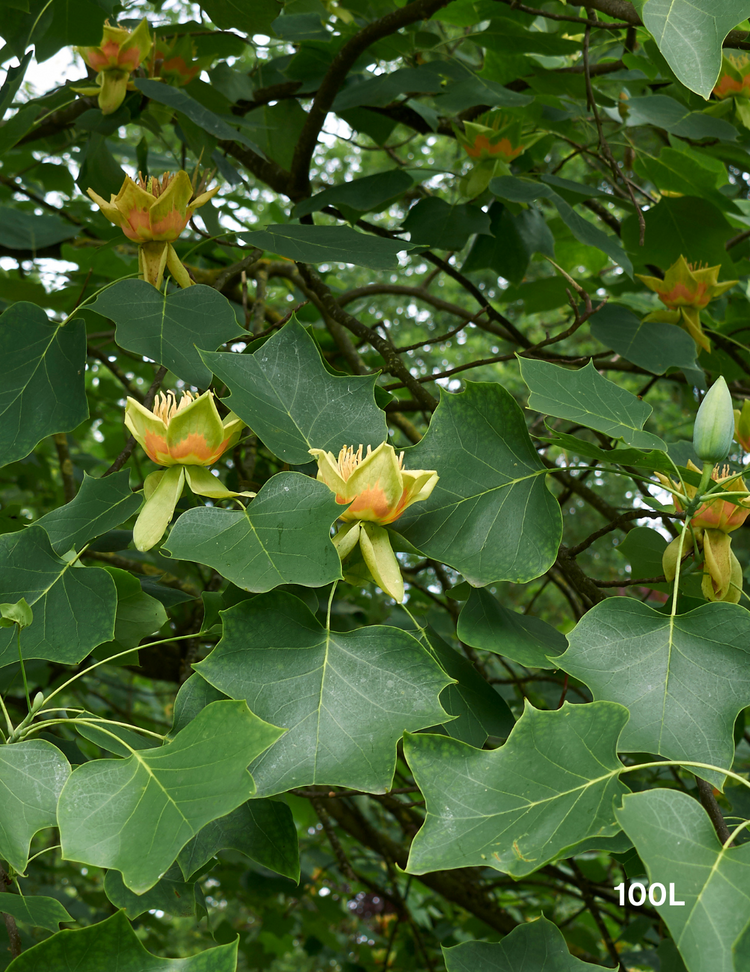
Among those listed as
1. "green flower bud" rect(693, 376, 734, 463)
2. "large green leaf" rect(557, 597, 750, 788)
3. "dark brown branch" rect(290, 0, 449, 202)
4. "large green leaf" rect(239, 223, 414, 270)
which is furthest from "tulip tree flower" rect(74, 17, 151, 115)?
"large green leaf" rect(557, 597, 750, 788)

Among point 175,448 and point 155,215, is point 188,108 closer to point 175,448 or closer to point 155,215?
point 155,215

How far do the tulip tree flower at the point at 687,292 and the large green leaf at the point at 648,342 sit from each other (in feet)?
0.26

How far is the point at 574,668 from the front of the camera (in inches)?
27.9

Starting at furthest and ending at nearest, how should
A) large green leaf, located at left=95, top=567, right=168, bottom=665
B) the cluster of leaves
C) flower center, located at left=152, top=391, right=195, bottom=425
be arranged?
large green leaf, located at left=95, top=567, right=168, bottom=665, flower center, located at left=152, top=391, right=195, bottom=425, the cluster of leaves

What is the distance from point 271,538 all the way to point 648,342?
40.0 inches

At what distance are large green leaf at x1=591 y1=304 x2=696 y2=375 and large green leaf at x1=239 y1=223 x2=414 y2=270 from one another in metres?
0.58

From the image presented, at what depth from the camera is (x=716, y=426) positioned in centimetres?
77

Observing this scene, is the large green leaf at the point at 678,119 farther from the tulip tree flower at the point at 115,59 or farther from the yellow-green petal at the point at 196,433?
the yellow-green petal at the point at 196,433

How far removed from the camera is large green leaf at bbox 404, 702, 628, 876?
1.98ft

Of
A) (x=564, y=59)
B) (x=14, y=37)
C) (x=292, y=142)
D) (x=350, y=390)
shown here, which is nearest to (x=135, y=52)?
(x=14, y=37)

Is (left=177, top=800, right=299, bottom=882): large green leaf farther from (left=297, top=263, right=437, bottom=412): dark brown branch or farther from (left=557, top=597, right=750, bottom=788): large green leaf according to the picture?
(left=297, top=263, right=437, bottom=412): dark brown branch

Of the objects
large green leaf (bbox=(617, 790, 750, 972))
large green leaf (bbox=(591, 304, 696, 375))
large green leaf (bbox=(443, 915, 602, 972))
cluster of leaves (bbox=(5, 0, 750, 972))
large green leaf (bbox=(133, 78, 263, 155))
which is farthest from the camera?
large green leaf (bbox=(591, 304, 696, 375))

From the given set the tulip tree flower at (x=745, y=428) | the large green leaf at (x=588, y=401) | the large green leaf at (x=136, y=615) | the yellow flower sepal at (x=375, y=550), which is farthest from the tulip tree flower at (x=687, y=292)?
the large green leaf at (x=136, y=615)

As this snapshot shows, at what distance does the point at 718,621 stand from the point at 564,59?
6.05ft
